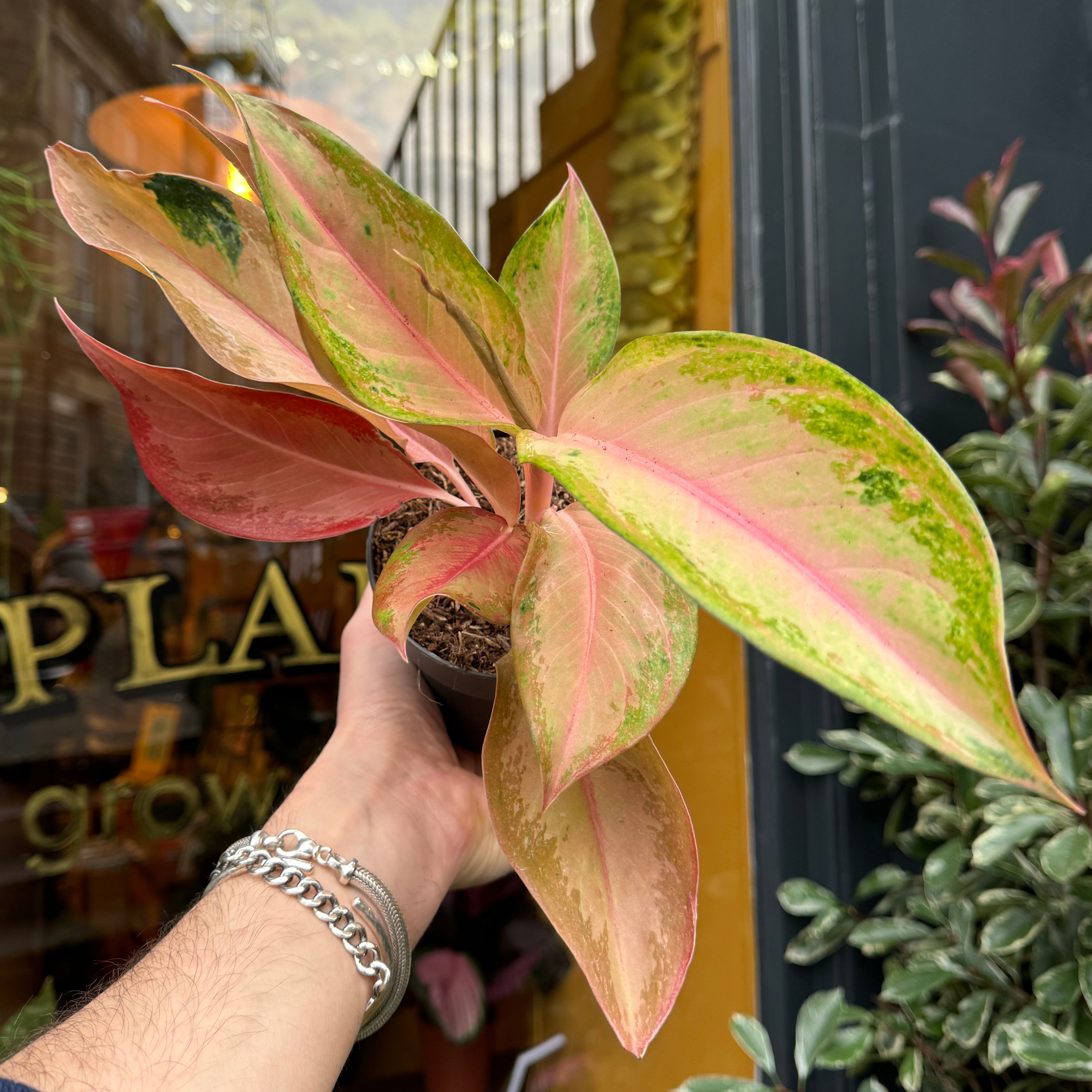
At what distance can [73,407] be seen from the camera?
85 cm

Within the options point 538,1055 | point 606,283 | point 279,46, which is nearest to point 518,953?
point 538,1055

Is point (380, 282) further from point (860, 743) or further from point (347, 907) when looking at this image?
point (860, 743)

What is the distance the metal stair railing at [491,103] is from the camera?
3.53 ft

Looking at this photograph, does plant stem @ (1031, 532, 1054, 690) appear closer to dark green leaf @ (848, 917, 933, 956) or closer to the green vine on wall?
dark green leaf @ (848, 917, 933, 956)

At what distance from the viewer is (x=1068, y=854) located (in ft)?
2.18

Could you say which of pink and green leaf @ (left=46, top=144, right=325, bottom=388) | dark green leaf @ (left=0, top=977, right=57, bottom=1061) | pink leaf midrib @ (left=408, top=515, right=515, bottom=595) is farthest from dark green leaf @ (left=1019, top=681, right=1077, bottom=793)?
dark green leaf @ (left=0, top=977, right=57, bottom=1061)

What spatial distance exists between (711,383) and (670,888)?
24 cm

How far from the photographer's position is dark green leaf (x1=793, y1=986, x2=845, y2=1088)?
77 centimetres

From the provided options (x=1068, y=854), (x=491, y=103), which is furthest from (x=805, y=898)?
(x=491, y=103)

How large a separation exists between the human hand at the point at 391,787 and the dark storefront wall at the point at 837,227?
1.97 ft

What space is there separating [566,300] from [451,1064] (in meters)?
1.07

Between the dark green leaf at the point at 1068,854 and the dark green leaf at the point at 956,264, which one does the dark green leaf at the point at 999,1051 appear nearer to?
the dark green leaf at the point at 1068,854

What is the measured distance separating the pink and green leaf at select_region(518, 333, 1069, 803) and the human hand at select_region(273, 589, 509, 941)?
1.20ft

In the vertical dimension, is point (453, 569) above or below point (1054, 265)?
below
